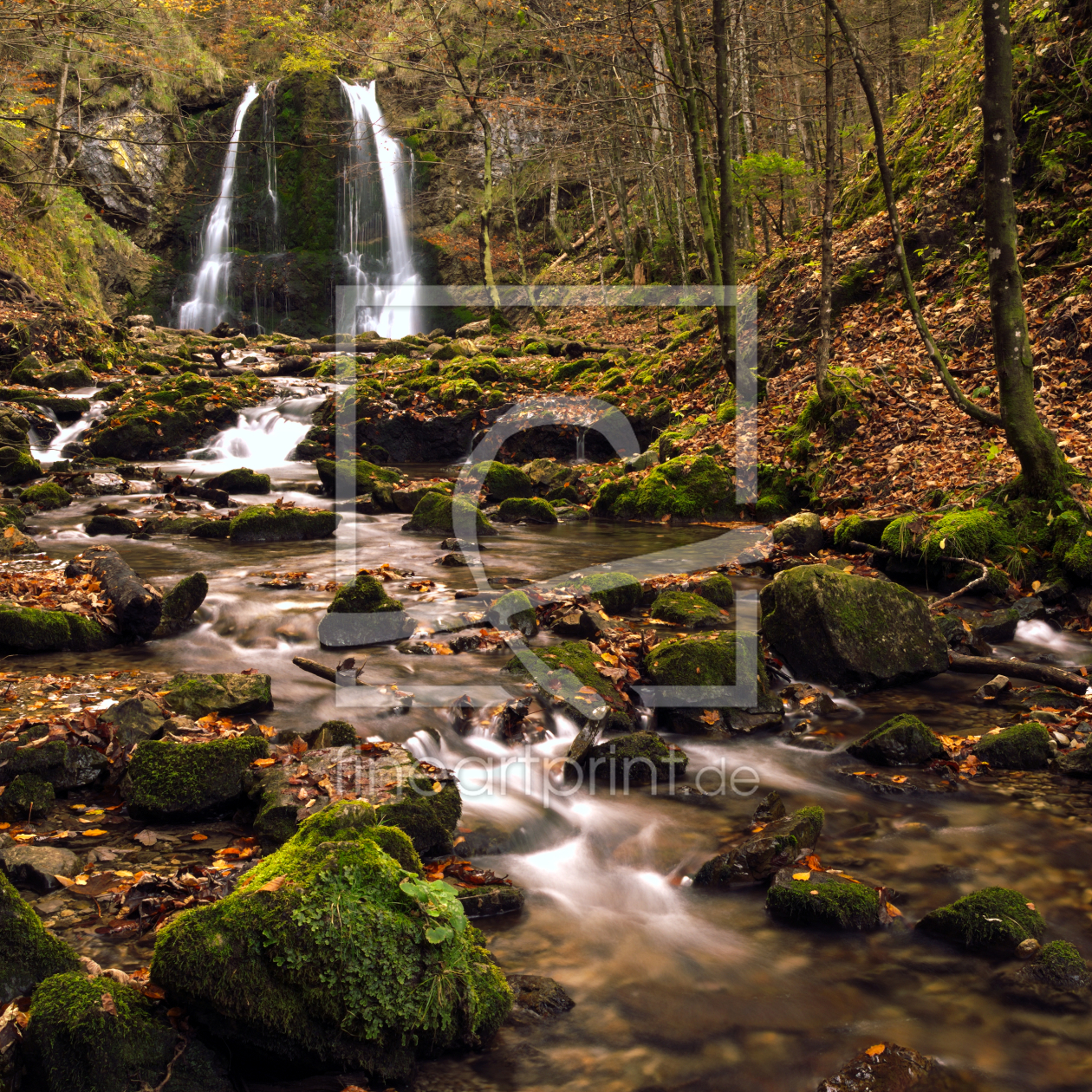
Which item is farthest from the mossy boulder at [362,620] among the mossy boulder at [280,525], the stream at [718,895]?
the mossy boulder at [280,525]

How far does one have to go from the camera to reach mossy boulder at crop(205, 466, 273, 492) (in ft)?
48.9

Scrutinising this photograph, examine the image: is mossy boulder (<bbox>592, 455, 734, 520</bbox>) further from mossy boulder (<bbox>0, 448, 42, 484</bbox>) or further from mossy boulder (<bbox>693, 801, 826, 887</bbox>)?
mossy boulder (<bbox>0, 448, 42, 484</bbox>)

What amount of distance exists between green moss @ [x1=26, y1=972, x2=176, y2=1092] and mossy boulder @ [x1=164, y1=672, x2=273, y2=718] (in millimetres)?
2935

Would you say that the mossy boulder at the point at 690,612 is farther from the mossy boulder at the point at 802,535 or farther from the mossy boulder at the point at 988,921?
the mossy boulder at the point at 988,921

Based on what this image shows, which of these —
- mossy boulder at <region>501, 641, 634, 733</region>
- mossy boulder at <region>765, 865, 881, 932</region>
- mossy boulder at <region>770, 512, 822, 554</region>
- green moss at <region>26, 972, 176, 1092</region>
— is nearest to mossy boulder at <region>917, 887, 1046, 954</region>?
mossy boulder at <region>765, 865, 881, 932</region>

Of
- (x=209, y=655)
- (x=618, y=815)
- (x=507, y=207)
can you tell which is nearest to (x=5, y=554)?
(x=209, y=655)

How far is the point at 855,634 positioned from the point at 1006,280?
152 inches

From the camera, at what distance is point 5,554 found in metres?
9.71

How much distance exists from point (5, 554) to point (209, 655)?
4.34 m

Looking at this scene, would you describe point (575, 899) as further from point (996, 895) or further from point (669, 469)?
point (669, 469)

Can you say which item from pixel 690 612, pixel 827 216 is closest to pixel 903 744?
pixel 690 612

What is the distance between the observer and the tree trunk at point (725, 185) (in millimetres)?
11616

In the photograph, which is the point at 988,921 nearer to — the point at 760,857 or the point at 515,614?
the point at 760,857

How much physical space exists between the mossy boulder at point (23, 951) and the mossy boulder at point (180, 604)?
4872mm
